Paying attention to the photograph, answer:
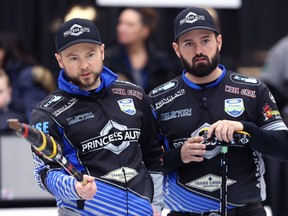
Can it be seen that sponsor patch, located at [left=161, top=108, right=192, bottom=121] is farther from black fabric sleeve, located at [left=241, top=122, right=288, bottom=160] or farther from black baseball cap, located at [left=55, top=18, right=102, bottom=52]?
black baseball cap, located at [left=55, top=18, right=102, bottom=52]

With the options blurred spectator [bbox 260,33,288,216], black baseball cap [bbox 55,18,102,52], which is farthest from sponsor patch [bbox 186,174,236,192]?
blurred spectator [bbox 260,33,288,216]

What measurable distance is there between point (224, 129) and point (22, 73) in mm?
4307

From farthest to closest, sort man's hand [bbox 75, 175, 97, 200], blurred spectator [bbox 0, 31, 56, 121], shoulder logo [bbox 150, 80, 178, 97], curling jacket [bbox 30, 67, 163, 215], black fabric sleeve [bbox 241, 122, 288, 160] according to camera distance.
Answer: blurred spectator [bbox 0, 31, 56, 121] → shoulder logo [bbox 150, 80, 178, 97] → black fabric sleeve [bbox 241, 122, 288, 160] → curling jacket [bbox 30, 67, 163, 215] → man's hand [bbox 75, 175, 97, 200]

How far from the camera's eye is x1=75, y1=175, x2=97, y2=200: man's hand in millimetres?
4758

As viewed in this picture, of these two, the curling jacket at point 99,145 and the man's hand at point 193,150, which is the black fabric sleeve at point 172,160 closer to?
the man's hand at point 193,150

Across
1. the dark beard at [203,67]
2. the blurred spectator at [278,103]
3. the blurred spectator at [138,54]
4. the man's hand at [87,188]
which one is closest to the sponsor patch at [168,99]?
the dark beard at [203,67]

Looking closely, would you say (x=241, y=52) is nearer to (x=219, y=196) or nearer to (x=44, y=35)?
(x=44, y=35)

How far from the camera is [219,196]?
543 centimetres

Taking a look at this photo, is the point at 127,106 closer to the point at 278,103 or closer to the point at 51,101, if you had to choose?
the point at 51,101

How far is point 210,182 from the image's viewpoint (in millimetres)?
5422

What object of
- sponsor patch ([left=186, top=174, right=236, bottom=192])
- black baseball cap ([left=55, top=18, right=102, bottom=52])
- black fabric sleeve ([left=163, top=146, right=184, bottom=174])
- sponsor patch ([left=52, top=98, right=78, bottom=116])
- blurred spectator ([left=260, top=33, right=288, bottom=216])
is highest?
black baseball cap ([left=55, top=18, right=102, bottom=52])

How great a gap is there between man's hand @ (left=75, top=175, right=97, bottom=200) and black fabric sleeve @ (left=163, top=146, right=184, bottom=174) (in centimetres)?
75

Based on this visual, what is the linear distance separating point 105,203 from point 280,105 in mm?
3867

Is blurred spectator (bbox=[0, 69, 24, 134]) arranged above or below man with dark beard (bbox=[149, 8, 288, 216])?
below
